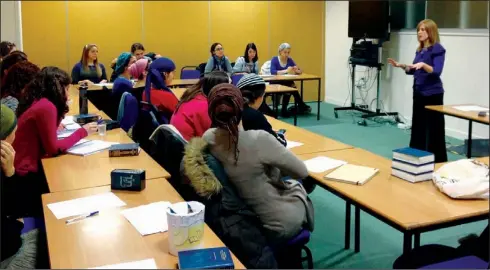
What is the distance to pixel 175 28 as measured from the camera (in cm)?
866

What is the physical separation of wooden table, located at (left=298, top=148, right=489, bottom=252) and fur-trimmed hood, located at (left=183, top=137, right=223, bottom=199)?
0.62 metres

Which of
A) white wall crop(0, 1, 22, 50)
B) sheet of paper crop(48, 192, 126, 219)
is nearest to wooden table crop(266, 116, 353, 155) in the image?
sheet of paper crop(48, 192, 126, 219)

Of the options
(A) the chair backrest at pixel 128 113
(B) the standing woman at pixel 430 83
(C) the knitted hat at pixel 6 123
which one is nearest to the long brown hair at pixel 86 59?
(A) the chair backrest at pixel 128 113

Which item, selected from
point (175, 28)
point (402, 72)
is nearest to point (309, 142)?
point (402, 72)

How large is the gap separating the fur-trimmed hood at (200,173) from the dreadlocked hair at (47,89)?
1225mm

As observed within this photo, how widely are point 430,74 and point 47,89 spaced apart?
3.55 meters

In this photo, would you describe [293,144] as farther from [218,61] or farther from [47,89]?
[218,61]

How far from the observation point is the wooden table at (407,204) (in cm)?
193

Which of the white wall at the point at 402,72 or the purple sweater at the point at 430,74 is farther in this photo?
the white wall at the point at 402,72

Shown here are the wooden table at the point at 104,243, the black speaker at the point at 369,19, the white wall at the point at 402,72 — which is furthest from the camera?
the black speaker at the point at 369,19

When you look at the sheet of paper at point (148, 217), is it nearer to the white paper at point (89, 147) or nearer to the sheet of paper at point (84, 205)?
the sheet of paper at point (84, 205)

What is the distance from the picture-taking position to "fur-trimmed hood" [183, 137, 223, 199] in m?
2.09

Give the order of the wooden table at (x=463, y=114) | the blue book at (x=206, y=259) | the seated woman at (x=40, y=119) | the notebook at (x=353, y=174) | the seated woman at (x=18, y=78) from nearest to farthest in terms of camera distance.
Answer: the blue book at (x=206, y=259)
the notebook at (x=353, y=174)
the seated woman at (x=40, y=119)
the seated woman at (x=18, y=78)
the wooden table at (x=463, y=114)

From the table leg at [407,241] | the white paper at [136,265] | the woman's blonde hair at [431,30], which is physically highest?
the woman's blonde hair at [431,30]
